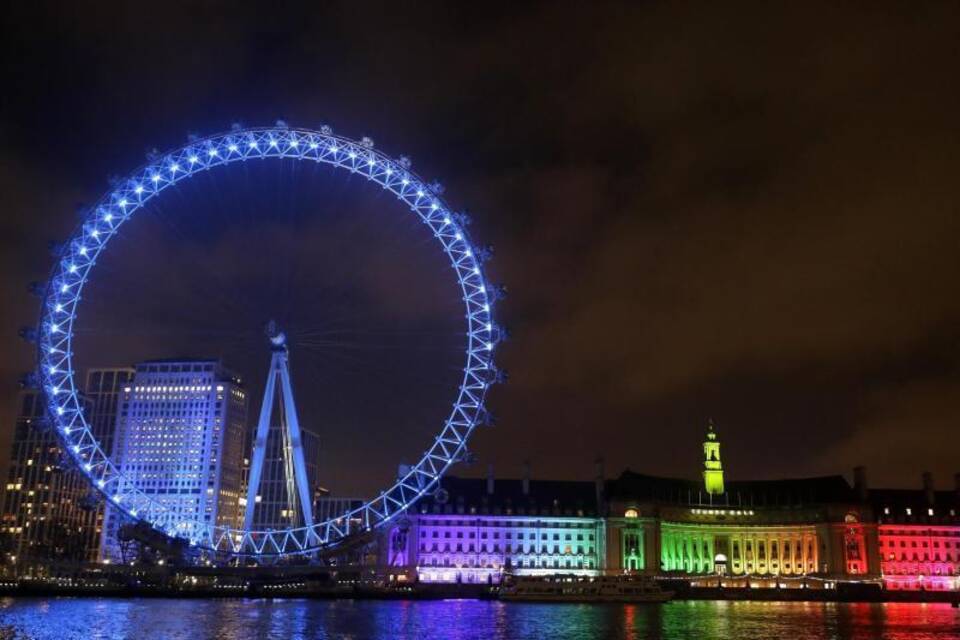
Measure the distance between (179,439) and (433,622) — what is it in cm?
13927

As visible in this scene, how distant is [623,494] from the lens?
141 meters

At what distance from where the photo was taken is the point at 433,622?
212ft

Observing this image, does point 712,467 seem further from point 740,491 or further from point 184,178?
point 184,178

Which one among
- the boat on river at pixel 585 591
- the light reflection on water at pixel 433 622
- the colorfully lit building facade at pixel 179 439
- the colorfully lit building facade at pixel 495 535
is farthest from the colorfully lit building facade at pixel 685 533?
the colorfully lit building facade at pixel 179 439

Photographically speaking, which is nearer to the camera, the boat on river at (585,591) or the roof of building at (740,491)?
the boat on river at (585,591)

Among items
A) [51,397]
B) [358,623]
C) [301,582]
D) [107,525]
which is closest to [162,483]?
[107,525]

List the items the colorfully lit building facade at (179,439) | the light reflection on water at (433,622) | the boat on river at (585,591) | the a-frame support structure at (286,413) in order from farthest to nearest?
the colorfully lit building facade at (179,439)
the boat on river at (585,591)
the a-frame support structure at (286,413)
the light reflection on water at (433,622)

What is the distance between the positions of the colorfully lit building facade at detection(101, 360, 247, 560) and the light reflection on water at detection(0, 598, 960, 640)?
107065mm

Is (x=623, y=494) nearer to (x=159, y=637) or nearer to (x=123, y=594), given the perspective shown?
(x=123, y=594)

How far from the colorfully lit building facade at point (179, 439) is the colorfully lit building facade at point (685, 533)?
68098 mm

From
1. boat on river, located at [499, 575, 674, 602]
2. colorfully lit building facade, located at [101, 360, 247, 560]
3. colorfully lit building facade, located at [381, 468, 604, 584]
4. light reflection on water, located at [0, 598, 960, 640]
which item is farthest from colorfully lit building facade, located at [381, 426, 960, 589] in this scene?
colorfully lit building facade, located at [101, 360, 247, 560]

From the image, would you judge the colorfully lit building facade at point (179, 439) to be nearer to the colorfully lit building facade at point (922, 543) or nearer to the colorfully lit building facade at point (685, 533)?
the colorfully lit building facade at point (685, 533)

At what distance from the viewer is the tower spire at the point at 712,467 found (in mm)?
152500

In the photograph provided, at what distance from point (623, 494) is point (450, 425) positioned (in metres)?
73.5
